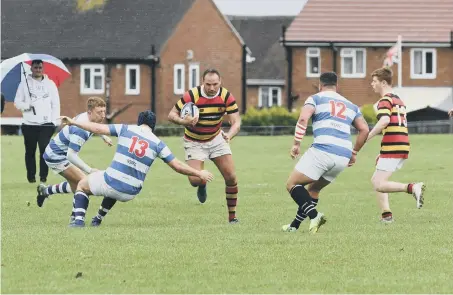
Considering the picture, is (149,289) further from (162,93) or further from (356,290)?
(162,93)

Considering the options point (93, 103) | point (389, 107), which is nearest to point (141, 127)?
point (93, 103)

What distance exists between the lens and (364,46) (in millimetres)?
78812

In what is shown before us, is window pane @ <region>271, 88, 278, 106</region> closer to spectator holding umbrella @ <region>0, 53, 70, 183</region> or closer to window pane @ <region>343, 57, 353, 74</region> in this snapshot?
window pane @ <region>343, 57, 353, 74</region>

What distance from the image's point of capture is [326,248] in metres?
14.6

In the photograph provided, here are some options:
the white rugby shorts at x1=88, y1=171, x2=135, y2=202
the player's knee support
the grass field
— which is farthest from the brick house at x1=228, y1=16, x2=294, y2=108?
the player's knee support

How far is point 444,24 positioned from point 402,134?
61.4 meters

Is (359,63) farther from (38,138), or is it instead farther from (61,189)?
(61,189)

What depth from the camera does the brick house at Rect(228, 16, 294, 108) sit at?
96312 mm

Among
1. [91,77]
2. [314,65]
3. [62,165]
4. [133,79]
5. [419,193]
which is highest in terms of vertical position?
[314,65]

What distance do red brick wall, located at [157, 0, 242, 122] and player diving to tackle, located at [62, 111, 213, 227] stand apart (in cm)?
6333

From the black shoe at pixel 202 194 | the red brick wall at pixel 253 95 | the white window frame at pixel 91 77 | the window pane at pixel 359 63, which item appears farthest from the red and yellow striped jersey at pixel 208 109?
the red brick wall at pixel 253 95

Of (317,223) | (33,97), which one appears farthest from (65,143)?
(33,97)

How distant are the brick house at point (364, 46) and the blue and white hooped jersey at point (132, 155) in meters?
61.8

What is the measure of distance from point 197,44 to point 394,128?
6413 cm
